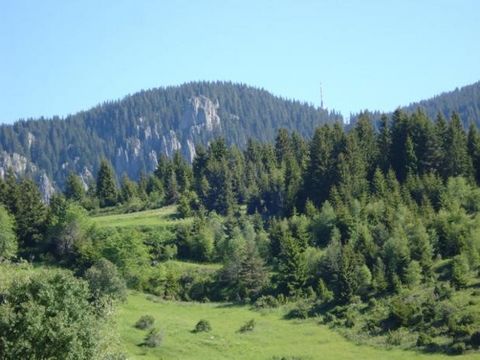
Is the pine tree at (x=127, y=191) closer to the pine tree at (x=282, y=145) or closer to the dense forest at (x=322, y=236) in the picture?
the dense forest at (x=322, y=236)

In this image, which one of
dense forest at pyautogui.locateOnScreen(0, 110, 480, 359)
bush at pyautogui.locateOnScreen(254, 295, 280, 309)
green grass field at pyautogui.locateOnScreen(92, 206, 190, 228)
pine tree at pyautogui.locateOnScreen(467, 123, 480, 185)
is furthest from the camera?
green grass field at pyautogui.locateOnScreen(92, 206, 190, 228)

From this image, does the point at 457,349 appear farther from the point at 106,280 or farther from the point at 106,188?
the point at 106,188

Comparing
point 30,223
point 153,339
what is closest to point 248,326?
point 153,339

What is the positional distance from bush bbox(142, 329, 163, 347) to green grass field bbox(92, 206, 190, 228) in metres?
41.2

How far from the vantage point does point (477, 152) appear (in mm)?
100250

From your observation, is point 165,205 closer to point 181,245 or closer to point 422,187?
point 181,245

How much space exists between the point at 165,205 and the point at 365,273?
5787 centimetres

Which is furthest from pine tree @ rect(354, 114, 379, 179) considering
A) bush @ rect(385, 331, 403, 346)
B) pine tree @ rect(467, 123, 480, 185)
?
bush @ rect(385, 331, 403, 346)

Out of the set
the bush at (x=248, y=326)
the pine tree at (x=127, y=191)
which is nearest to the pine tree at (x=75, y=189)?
the pine tree at (x=127, y=191)

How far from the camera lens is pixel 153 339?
5869cm

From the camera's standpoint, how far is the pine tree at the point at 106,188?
13294 centimetres

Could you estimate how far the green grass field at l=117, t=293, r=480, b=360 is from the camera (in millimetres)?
56812

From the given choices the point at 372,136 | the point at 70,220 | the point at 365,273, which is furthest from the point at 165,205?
the point at 365,273

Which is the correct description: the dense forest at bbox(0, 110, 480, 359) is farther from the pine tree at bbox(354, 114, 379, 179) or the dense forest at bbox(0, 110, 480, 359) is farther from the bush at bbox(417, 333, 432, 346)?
the pine tree at bbox(354, 114, 379, 179)
